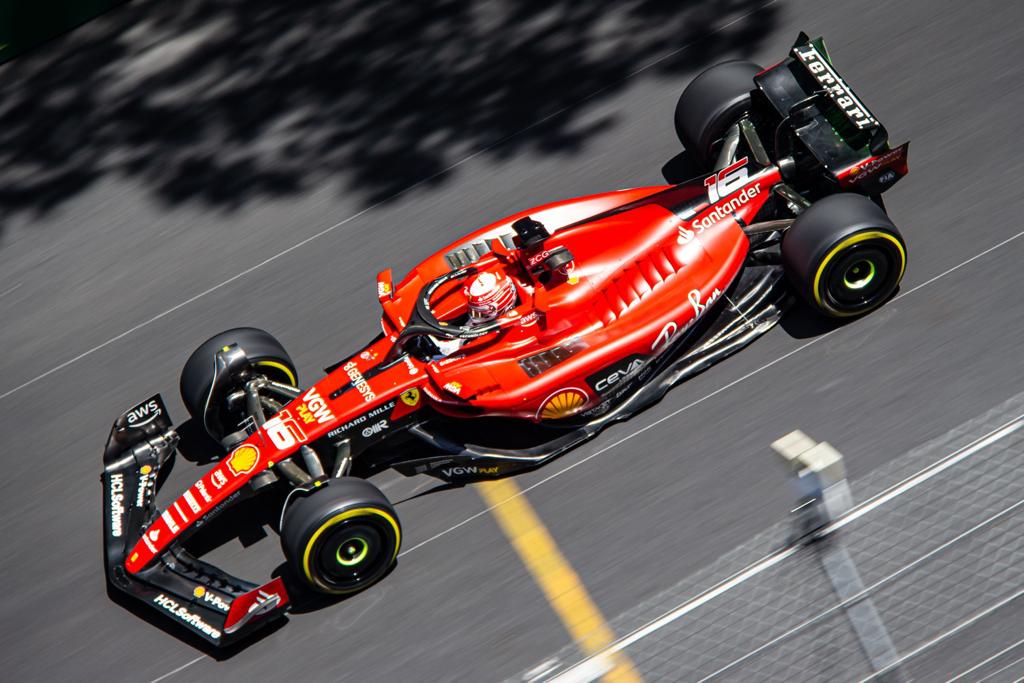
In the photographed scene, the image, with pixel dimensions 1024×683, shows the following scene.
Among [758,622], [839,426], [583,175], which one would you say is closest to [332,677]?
[758,622]

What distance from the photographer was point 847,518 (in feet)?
14.1

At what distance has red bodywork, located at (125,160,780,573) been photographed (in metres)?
7.00

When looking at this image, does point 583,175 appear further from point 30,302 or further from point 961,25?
point 30,302

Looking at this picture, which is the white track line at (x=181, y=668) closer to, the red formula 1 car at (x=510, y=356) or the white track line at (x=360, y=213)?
the red formula 1 car at (x=510, y=356)

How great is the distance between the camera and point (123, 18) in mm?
11773

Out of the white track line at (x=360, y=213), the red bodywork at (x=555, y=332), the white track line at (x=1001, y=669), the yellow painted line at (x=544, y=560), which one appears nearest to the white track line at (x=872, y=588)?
the white track line at (x=1001, y=669)

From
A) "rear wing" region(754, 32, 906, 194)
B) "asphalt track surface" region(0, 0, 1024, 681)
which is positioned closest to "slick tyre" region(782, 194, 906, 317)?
"asphalt track surface" region(0, 0, 1024, 681)

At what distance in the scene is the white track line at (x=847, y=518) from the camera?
14.4 ft

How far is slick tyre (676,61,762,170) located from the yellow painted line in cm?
283

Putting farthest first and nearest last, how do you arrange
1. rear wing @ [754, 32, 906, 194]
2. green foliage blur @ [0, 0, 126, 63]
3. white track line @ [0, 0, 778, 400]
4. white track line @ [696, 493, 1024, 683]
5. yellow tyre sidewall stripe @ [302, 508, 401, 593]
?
green foliage blur @ [0, 0, 126, 63] → white track line @ [0, 0, 778, 400] → rear wing @ [754, 32, 906, 194] → yellow tyre sidewall stripe @ [302, 508, 401, 593] → white track line @ [696, 493, 1024, 683]

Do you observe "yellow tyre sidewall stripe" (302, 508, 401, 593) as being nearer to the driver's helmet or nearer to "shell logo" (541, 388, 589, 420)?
"shell logo" (541, 388, 589, 420)

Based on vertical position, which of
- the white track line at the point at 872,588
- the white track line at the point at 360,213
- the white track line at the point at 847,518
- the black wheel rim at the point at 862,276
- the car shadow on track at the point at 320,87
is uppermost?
the car shadow on track at the point at 320,87

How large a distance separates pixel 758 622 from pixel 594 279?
2895mm

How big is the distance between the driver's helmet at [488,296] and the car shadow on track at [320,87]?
8.69 feet
